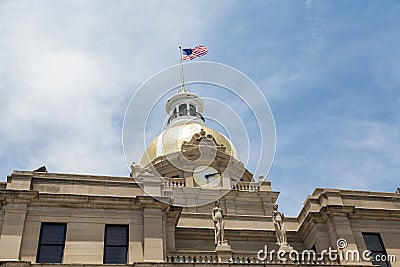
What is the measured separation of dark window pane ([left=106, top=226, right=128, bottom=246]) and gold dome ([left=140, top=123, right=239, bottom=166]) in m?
16.7

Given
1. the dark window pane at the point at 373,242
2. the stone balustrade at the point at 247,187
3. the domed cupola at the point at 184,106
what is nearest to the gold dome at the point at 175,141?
the stone balustrade at the point at 247,187

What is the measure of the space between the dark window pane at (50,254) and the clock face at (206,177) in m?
15.2

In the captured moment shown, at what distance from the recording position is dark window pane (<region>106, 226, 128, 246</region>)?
2413cm

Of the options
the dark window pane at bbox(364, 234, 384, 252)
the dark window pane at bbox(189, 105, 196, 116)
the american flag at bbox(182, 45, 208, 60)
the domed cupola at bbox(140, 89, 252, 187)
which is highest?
the dark window pane at bbox(189, 105, 196, 116)

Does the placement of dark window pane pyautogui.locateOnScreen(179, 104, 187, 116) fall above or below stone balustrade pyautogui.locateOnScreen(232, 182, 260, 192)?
above

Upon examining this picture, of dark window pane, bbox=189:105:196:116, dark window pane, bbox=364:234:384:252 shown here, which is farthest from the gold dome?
dark window pane, bbox=364:234:384:252

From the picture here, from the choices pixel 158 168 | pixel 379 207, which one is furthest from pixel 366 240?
pixel 158 168

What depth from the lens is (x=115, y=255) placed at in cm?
2367

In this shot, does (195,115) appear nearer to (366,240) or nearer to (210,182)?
(210,182)

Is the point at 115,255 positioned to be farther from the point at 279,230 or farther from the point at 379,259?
the point at 379,259

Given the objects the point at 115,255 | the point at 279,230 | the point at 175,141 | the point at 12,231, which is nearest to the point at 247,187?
the point at 175,141

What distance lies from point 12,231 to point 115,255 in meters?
5.05

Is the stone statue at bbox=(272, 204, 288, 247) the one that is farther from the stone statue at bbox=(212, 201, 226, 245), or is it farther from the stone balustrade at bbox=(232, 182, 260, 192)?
the stone balustrade at bbox=(232, 182, 260, 192)

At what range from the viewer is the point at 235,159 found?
40.7m
